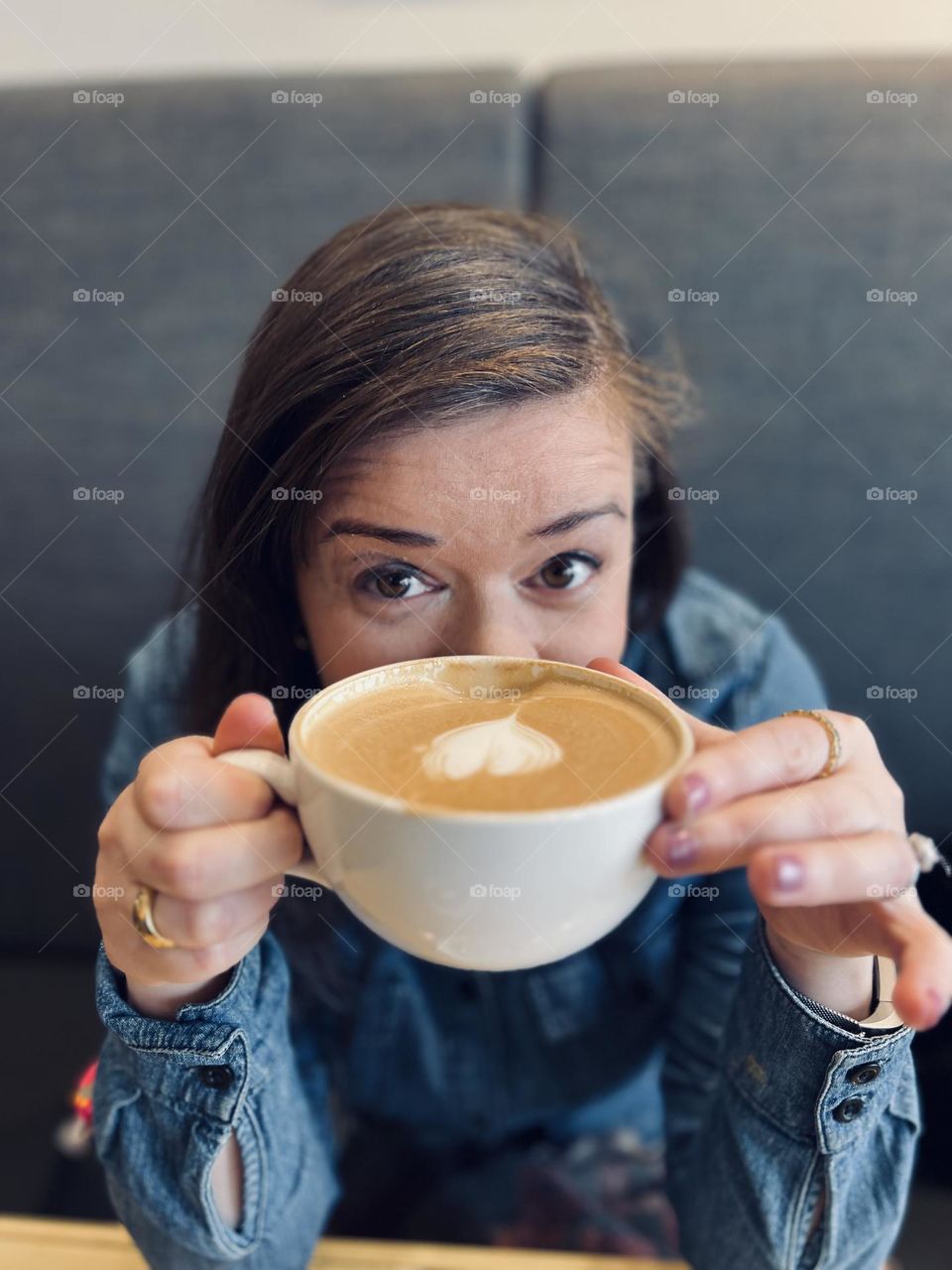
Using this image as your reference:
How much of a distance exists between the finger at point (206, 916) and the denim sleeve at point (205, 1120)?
134 millimetres

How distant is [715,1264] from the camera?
0.75 m

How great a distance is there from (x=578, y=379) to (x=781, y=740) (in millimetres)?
431

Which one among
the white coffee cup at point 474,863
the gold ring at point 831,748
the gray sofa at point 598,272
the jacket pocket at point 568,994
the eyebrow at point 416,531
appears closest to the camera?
the white coffee cup at point 474,863

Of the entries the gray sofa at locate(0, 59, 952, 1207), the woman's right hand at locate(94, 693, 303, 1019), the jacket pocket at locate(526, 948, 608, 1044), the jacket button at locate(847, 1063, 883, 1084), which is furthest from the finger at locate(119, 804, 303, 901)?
the gray sofa at locate(0, 59, 952, 1207)

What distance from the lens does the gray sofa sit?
129cm

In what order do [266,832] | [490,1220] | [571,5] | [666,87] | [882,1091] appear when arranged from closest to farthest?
[266,832] → [882,1091] → [490,1220] → [666,87] → [571,5]

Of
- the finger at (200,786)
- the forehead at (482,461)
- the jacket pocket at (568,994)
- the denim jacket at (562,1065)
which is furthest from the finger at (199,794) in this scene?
the jacket pocket at (568,994)

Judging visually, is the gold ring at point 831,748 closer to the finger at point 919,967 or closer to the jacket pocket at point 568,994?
the finger at point 919,967

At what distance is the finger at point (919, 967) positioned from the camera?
0.46 meters

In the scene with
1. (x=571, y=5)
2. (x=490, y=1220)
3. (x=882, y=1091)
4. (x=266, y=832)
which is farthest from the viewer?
(x=571, y=5)

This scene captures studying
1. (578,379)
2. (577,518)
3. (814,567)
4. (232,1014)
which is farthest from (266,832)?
(814,567)

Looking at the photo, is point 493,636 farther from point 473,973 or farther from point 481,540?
point 473,973

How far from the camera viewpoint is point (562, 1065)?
3.56 feet

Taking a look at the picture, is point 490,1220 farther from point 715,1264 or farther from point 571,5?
point 571,5
